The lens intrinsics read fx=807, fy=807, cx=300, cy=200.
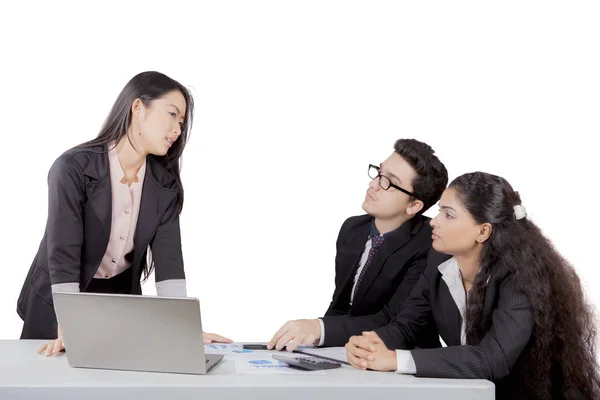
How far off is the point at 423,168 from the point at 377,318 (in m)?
0.68

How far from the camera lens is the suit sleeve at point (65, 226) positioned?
2979 millimetres

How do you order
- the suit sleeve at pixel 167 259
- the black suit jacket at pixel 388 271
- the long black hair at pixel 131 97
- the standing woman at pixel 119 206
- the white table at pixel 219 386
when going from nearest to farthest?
1. the white table at pixel 219 386
2. the standing woman at pixel 119 206
3. the long black hair at pixel 131 97
4. the suit sleeve at pixel 167 259
5. the black suit jacket at pixel 388 271

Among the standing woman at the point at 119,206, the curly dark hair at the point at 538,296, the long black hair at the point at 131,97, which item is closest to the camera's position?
the curly dark hair at the point at 538,296

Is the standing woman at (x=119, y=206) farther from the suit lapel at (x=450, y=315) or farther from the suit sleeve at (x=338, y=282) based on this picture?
the suit lapel at (x=450, y=315)

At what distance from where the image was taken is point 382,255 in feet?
11.3

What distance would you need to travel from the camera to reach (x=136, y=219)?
3262 millimetres

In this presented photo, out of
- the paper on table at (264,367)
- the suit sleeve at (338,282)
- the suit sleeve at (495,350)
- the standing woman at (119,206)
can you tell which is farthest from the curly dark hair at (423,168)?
the paper on table at (264,367)

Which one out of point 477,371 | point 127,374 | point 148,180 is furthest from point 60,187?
point 477,371

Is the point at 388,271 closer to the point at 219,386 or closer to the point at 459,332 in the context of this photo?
the point at 459,332

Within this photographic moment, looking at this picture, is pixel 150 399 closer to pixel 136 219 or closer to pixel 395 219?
pixel 136 219

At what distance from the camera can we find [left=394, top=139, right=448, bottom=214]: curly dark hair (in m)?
3.46

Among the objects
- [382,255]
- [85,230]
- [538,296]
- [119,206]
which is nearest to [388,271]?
[382,255]

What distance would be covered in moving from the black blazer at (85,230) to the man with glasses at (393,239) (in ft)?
2.53

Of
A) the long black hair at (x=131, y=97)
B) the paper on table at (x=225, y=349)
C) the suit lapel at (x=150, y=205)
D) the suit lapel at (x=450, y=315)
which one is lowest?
the paper on table at (x=225, y=349)
